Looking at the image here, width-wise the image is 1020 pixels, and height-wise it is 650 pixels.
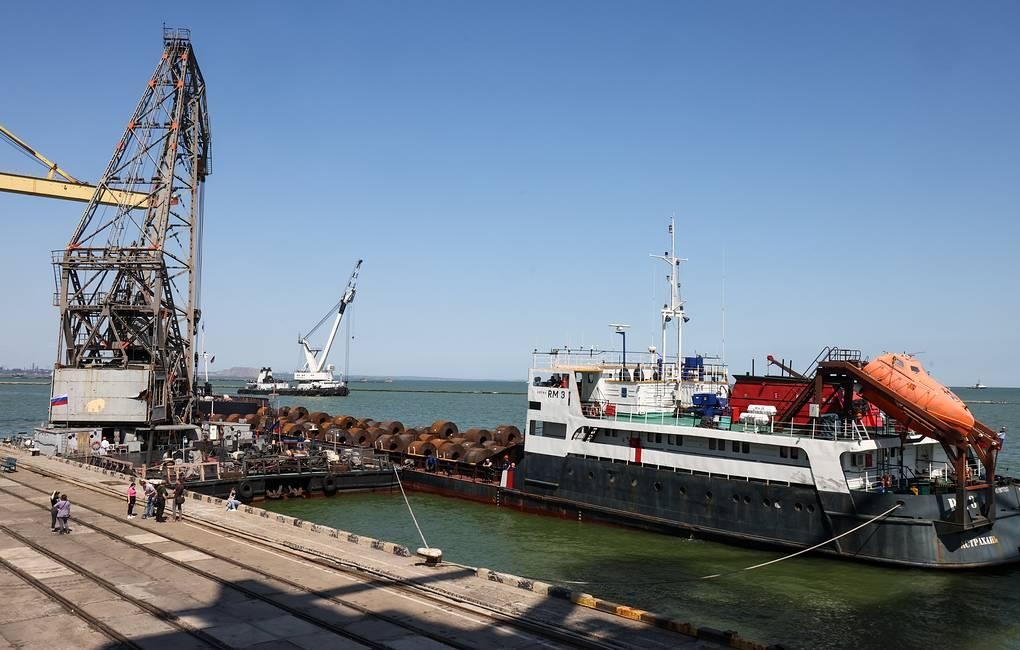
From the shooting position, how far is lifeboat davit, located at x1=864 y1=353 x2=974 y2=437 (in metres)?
26.1

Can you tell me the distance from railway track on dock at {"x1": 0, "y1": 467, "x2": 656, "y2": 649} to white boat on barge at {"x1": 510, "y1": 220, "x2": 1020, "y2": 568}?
15.0 metres

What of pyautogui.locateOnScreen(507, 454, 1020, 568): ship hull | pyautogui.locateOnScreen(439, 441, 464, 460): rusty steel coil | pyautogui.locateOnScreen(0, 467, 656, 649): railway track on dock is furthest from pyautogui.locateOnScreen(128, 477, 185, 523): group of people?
pyautogui.locateOnScreen(439, 441, 464, 460): rusty steel coil

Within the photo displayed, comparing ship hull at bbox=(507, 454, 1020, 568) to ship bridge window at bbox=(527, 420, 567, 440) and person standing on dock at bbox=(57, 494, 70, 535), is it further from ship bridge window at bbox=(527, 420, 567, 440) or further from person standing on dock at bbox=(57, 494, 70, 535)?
person standing on dock at bbox=(57, 494, 70, 535)

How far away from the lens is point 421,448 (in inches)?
1849

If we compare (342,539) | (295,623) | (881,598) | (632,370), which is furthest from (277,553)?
(632,370)

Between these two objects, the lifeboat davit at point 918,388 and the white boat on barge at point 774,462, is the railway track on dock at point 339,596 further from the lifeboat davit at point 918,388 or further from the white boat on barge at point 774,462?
the lifeboat davit at point 918,388

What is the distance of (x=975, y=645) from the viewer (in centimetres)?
2000

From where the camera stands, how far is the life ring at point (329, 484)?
41997 millimetres

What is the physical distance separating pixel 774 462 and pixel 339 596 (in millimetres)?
17491

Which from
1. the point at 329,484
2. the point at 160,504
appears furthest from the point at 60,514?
the point at 329,484

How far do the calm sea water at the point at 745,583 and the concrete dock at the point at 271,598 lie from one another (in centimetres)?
575

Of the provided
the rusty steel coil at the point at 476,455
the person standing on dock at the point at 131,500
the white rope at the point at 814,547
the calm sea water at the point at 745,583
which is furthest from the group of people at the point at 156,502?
the rusty steel coil at the point at 476,455

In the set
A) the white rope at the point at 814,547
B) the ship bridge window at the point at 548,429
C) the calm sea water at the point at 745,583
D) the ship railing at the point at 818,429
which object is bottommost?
the calm sea water at the point at 745,583

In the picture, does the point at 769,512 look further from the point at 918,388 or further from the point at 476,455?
the point at 476,455
